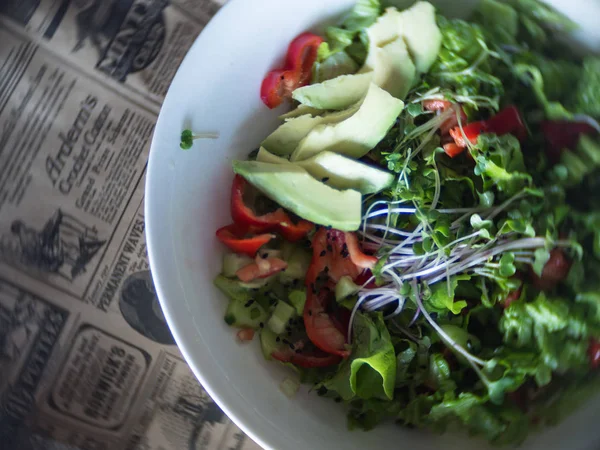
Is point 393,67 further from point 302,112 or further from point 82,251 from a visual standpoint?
point 82,251

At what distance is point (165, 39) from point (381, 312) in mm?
765

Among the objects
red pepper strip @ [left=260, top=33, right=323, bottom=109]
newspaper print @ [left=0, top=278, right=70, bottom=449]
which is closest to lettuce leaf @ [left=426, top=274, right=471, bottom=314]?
red pepper strip @ [left=260, top=33, right=323, bottom=109]

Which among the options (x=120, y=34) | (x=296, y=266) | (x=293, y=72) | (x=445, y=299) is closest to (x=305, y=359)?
(x=296, y=266)

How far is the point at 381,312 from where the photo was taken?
891 millimetres

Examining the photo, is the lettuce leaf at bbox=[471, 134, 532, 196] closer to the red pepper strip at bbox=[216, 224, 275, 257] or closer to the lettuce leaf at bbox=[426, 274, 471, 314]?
the lettuce leaf at bbox=[426, 274, 471, 314]

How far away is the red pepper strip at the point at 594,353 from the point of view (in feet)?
2.52

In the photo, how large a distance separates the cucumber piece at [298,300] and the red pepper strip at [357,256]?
11 centimetres

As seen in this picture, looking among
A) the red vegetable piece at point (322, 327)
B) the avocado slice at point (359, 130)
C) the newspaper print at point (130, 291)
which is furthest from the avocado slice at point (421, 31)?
the newspaper print at point (130, 291)

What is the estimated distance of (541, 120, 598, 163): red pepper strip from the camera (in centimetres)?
82

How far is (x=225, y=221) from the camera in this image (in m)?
0.91

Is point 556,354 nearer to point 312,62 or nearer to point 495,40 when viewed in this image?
point 495,40

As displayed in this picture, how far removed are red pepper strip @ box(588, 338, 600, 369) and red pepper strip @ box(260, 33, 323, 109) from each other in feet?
2.17

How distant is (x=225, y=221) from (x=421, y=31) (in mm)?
491

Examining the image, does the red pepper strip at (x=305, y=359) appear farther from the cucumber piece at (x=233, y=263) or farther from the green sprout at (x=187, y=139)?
the green sprout at (x=187, y=139)
